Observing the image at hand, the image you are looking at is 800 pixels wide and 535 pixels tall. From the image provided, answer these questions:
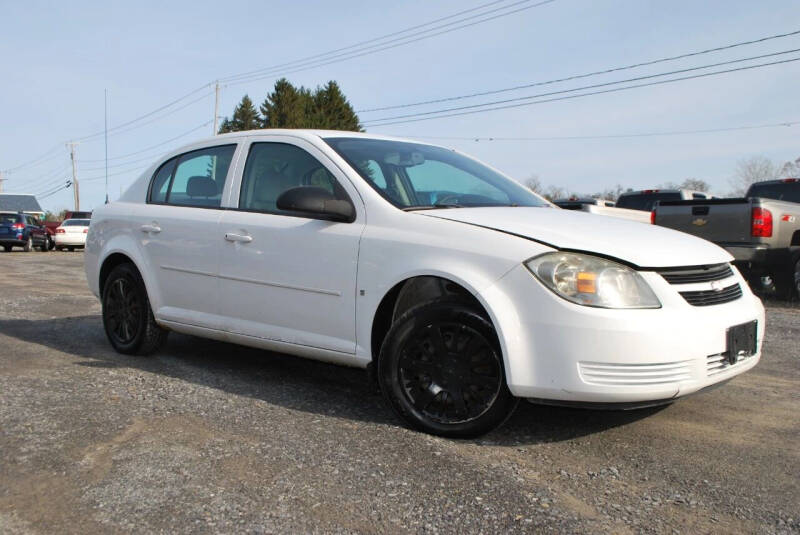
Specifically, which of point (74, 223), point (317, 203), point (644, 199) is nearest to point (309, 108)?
point (74, 223)

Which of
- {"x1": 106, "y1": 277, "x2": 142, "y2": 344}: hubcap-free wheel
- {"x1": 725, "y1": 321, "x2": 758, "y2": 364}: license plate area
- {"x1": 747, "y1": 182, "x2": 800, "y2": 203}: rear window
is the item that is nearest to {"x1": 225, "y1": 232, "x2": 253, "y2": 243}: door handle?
{"x1": 106, "y1": 277, "x2": 142, "y2": 344}: hubcap-free wheel

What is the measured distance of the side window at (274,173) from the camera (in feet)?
13.8

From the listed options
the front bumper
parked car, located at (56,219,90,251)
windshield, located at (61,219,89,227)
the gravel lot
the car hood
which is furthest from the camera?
windshield, located at (61,219,89,227)

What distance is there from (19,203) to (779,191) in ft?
231

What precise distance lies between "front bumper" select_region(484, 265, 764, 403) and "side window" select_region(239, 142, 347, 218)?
1498 mm

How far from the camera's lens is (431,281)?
143 inches

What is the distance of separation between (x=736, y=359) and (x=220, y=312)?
2964 millimetres

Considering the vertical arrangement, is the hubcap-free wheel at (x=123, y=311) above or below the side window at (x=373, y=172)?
below

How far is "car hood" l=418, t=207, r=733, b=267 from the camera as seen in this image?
320 centimetres

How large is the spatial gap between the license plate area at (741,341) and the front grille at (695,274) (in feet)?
0.85

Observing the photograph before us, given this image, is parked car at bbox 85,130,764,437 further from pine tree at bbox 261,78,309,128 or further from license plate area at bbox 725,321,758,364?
pine tree at bbox 261,78,309,128

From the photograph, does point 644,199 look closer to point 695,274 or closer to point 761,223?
point 761,223

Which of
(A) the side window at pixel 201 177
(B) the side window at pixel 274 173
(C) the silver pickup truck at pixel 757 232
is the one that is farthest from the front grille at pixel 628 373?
(C) the silver pickup truck at pixel 757 232

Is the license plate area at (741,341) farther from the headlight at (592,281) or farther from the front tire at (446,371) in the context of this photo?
the front tire at (446,371)
